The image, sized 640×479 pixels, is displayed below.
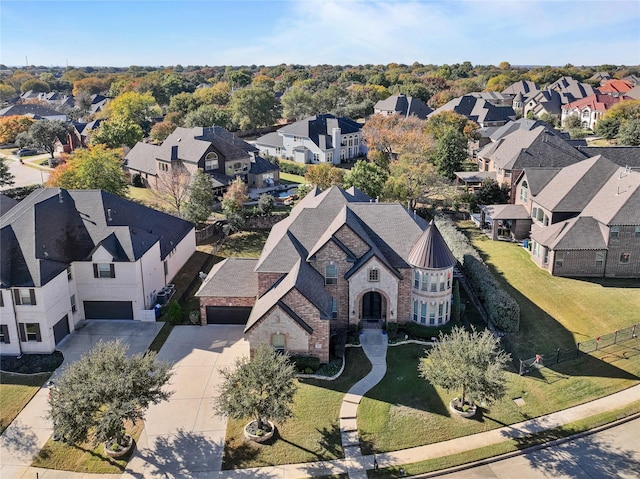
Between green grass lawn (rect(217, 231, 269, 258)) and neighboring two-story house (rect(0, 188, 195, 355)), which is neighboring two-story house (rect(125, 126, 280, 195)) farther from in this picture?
neighboring two-story house (rect(0, 188, 195, 355))

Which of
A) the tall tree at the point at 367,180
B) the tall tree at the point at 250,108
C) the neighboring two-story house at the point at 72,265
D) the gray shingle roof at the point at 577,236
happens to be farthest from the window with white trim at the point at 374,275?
the tall tree at the point at 250,108

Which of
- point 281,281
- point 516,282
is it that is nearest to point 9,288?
point 281,281

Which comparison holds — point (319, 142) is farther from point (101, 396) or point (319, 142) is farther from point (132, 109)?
point (101, 396)

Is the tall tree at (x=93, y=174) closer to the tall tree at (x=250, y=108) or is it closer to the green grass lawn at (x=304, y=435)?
the green grass lawn at (x=304, y=435)

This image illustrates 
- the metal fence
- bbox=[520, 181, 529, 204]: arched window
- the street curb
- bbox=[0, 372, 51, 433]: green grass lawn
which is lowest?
the street curb

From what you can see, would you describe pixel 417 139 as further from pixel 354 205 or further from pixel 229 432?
pixel 229 432

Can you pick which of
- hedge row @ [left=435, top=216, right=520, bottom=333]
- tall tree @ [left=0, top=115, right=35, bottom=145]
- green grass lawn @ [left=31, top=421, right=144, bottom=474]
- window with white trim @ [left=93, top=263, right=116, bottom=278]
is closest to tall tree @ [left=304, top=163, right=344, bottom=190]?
hedge row @ [left=435, top=216, right=520, bottom=333]

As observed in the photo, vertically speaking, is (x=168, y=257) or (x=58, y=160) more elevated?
(x=58, y=160)
